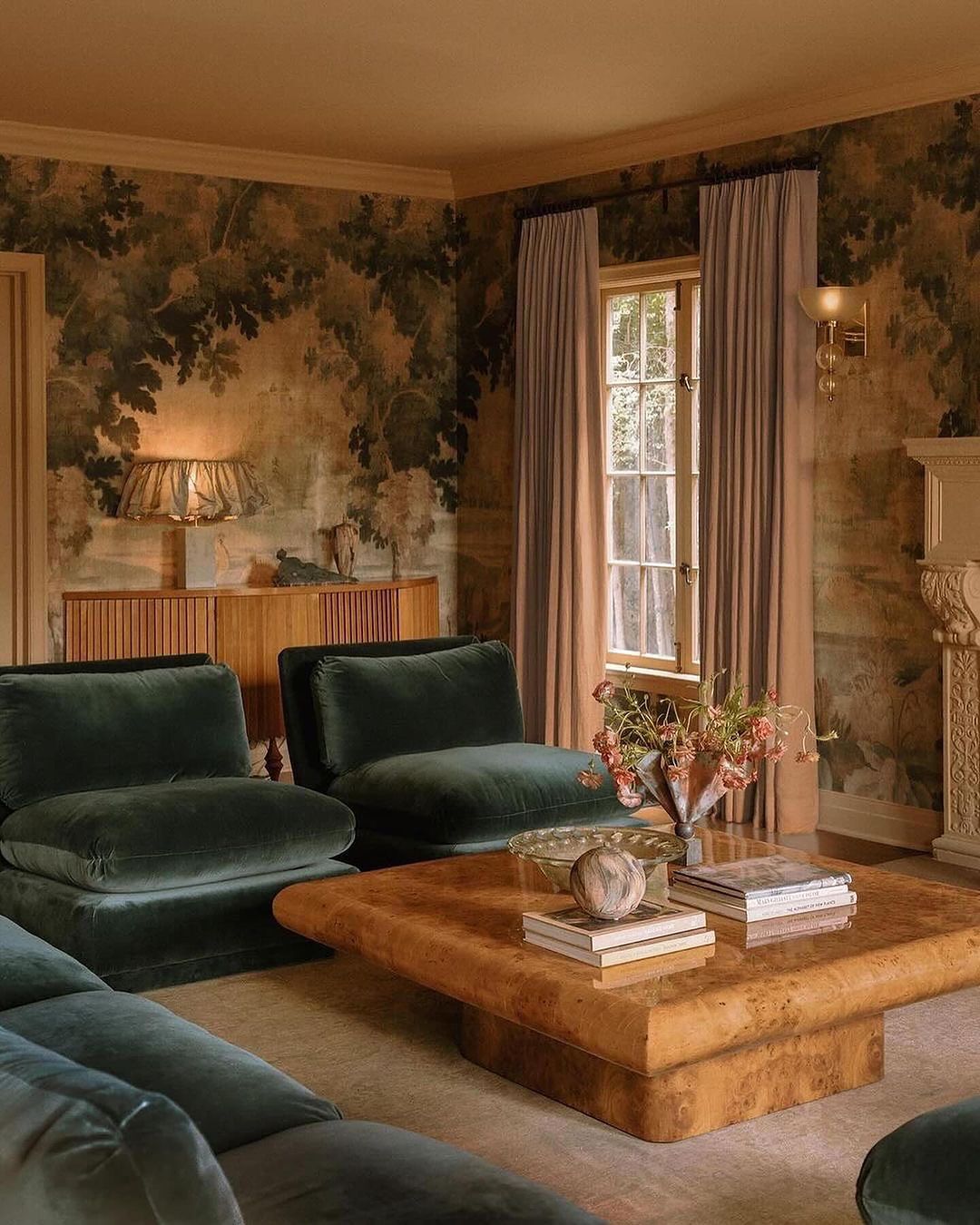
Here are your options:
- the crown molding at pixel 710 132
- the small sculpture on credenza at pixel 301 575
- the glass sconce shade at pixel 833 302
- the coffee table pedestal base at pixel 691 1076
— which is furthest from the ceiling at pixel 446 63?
the coffee table pedestal base at pixel 691 1076

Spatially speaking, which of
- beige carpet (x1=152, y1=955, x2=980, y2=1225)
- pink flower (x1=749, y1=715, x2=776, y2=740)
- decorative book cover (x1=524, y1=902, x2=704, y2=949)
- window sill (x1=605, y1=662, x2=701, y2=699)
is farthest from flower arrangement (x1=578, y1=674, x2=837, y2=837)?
window sill (x1=605, y1=662, x2=701, y2=699)

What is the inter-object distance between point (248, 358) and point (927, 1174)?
230 inches

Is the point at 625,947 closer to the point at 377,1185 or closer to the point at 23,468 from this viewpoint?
the point at 377,1185

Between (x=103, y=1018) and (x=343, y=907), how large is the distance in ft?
3.62

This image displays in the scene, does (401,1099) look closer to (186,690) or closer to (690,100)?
(186,690)

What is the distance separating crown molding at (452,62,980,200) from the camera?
5.63 m

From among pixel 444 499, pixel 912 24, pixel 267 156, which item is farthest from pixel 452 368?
pixel 912 24

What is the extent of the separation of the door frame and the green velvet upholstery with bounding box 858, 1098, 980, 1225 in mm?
5240

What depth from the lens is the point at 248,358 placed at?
23.8 ft

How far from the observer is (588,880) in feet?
9.91

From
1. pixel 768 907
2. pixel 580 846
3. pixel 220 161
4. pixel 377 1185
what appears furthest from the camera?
pixel 220 161

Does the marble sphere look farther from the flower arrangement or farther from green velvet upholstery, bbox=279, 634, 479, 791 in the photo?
green velvet upholstery, bbox=279, 634, 479, 791

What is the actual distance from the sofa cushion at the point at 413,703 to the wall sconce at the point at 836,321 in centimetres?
173

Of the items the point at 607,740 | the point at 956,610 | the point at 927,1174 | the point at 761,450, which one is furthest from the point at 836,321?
the point at 927,1174
